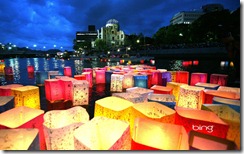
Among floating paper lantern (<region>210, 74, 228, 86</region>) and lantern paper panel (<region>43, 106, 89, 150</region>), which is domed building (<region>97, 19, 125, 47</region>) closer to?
floating paper lantern (<region>210, 74, 228, 86</region>)

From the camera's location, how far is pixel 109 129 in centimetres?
233

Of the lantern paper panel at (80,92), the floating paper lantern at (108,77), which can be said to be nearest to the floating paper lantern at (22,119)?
the lantern paper panel at (80,92)

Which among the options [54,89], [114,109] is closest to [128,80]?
[54,89]

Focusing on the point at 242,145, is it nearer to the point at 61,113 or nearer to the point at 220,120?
the point at 220,120

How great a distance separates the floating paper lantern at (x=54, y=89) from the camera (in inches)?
232

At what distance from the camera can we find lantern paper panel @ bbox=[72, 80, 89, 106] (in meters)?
5.50

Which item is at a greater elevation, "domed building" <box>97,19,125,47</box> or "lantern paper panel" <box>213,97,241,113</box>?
"domed building" <box>97,19,125,47</box>

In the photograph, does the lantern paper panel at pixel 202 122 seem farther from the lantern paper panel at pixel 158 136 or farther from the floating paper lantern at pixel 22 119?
the floating paper lantern at pixel 22 119

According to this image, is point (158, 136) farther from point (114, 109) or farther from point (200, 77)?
point (200, 77)

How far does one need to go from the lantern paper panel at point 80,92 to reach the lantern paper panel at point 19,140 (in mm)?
3195

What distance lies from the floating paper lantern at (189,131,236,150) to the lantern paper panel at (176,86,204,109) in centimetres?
281

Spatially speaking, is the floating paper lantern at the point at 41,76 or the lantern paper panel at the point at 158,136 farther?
the floating paper lantern at the point at 41,76

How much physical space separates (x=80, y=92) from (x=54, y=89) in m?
1.17

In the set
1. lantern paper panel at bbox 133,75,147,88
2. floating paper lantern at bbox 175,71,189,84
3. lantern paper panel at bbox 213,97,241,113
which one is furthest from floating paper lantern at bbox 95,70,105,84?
lantern paper panel at bbox 213,97,241,113
